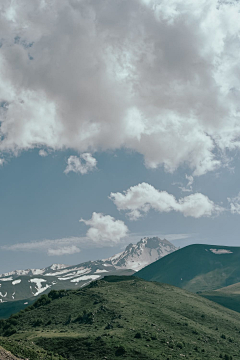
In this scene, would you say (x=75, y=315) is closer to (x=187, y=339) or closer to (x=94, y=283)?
(x=187, y=339)

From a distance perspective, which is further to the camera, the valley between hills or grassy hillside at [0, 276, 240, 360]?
grassy hillside at [0, 276, 240, 360]

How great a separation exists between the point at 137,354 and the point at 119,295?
212 feet

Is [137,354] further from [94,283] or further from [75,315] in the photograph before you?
[94,283]

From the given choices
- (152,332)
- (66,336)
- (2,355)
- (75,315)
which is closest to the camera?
(2,355)

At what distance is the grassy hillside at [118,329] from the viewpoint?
63519 millimetres

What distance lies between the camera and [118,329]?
79.4 metres

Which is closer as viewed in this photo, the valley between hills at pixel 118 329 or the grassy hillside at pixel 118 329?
the valley between hills at pixel 118 329

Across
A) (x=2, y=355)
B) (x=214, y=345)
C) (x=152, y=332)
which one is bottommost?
(x=214, y=345)

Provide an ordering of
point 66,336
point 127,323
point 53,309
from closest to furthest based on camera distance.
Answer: point 66,336 < point 127,323 < point 53,309

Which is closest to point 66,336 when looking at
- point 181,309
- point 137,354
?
point 137,354

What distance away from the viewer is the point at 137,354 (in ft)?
206

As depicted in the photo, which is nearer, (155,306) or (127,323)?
(127,323)

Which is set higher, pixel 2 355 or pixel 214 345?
pixel 2 355

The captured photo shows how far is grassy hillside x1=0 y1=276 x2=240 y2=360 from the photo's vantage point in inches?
2501
